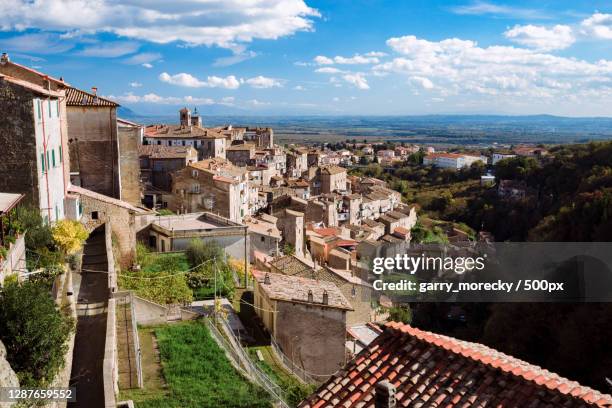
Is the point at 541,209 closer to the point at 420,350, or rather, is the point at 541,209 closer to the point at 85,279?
the point at 85,279

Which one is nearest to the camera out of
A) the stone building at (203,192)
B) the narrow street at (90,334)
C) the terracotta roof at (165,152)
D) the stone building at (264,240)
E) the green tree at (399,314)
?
the narrow street at (90,334)

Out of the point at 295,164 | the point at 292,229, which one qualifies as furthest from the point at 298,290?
the point at 295,164

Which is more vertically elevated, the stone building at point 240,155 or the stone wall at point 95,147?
the stone wall at point 95,147

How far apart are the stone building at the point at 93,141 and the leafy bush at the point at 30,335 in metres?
15.3

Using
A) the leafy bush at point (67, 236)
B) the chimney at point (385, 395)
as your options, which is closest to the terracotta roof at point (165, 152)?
the leafy bush at point (67, 236)

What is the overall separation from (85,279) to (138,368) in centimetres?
433

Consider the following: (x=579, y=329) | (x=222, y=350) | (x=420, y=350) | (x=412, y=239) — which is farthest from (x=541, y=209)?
(x=420, y=350)

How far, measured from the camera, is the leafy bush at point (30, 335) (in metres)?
8.25

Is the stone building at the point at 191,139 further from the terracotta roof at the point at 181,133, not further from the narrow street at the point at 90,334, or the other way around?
the narrow street at the point at 90,334

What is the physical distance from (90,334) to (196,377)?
250 cm

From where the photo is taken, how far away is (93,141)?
23.3 m

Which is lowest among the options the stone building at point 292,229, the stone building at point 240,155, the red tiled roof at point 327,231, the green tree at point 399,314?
the green tree at point 399,314

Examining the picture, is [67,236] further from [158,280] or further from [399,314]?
[399,314]

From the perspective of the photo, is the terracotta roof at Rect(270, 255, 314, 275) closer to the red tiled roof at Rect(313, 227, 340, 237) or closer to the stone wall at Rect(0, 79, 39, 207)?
the stone wall at Rect(0, 79, 39, 207)
